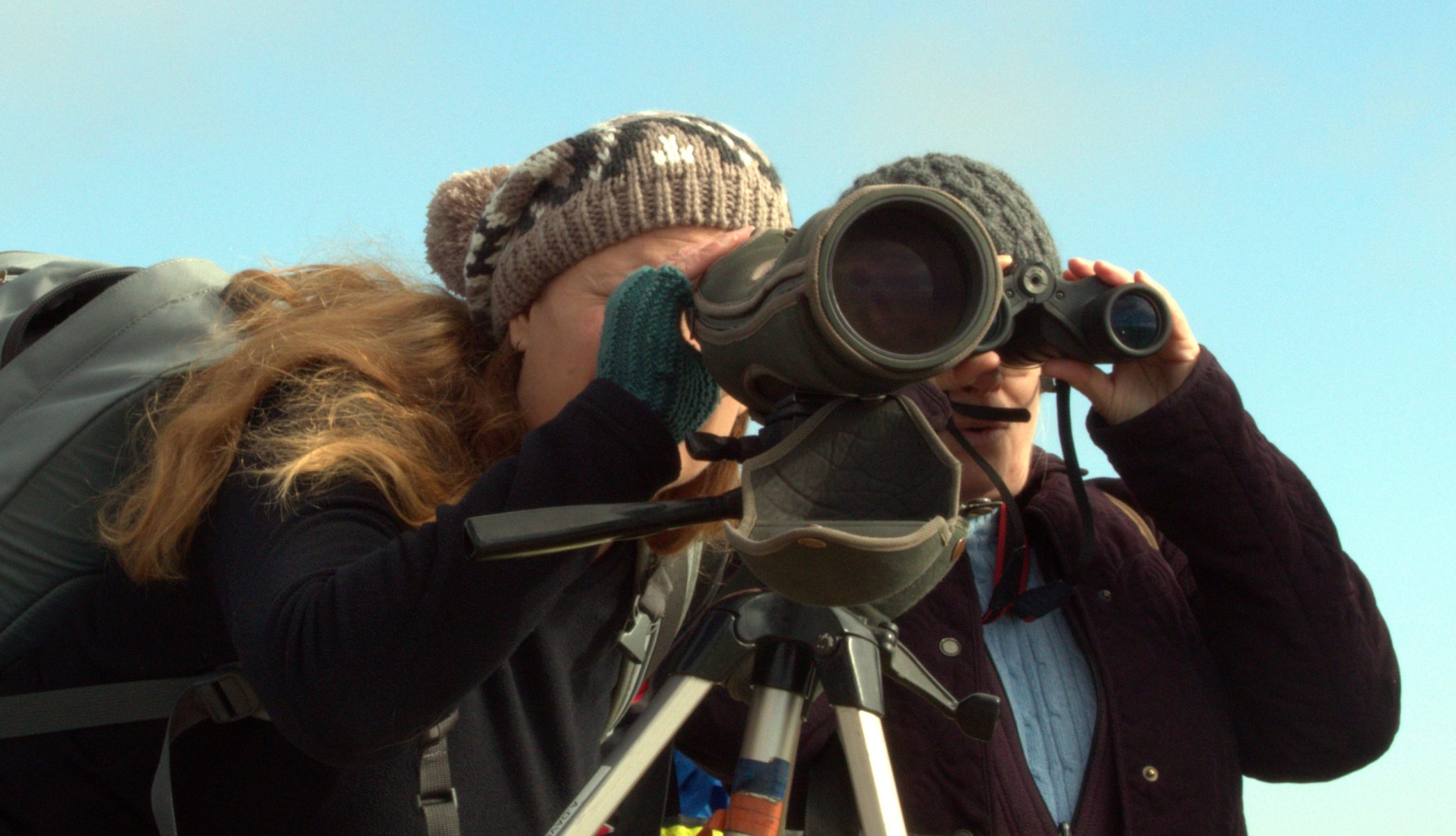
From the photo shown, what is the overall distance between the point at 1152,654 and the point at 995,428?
0.32 metres

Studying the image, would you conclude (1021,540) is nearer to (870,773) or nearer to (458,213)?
(870,773)

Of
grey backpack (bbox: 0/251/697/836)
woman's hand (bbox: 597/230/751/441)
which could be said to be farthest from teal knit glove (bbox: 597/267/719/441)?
grey backpack (bbox: 0/251/697/836)

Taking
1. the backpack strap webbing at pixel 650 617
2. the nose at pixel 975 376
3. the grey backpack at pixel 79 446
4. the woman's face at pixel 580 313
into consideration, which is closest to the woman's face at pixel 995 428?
the nose at pixel 975 376

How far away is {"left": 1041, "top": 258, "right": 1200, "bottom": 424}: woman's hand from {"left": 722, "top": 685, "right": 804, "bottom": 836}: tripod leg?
517mm

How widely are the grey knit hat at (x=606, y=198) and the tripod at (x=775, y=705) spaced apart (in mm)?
571

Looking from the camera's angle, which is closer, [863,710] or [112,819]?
[863,710]

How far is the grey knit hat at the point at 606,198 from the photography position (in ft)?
4.89

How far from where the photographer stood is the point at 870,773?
1.02 metres

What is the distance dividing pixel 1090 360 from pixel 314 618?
0.77 m

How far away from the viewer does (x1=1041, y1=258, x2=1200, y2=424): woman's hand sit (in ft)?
4.51

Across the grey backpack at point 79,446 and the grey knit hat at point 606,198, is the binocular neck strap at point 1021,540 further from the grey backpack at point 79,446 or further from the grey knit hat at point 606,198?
the grey backpack at point 79,446

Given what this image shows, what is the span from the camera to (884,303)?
91cm

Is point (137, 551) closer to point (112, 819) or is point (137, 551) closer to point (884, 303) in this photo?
point (112, 819)

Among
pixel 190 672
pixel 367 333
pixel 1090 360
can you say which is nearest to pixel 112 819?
pixel 190 672
